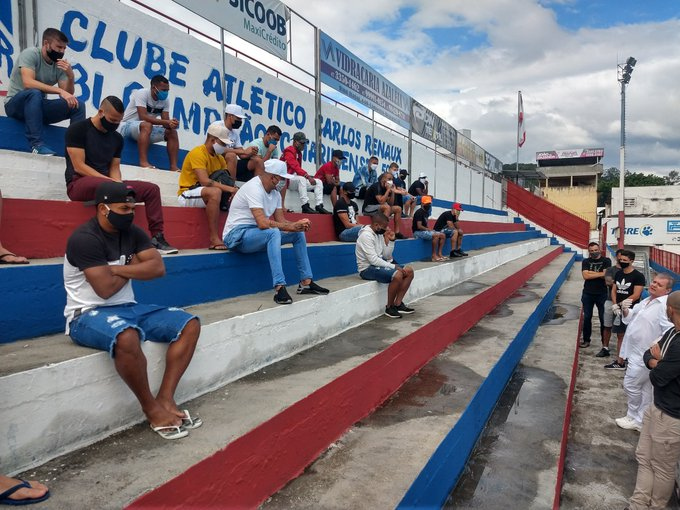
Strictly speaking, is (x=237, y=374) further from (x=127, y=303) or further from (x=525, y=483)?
(x=525, y=483)

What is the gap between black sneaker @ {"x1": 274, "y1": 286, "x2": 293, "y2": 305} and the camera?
3.59 meters

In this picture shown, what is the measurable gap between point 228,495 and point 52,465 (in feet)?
2.37

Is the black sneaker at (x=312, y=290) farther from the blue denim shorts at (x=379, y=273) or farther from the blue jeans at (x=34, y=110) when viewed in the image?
the blue jeans at (x=34, y=110)

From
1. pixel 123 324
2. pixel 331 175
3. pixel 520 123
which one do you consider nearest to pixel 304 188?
pixel 331 175

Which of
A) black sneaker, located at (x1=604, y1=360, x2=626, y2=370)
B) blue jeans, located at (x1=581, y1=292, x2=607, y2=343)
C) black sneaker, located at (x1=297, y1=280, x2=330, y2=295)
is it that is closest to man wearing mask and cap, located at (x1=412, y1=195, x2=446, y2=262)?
blue jeans, located at (x1=581, y1=292, x2=607, y2=343)

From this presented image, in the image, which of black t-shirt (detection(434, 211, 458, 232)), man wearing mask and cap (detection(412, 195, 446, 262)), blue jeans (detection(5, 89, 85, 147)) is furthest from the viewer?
black t-shirt (detection(434, 211, 458, 232))

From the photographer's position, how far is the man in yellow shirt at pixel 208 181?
423cm

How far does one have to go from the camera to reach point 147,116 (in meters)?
4.86

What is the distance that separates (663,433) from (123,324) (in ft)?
11.5

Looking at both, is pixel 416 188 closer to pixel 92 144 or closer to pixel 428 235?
pixel 428 235

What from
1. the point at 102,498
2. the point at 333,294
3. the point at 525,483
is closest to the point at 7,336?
the point at 102,498

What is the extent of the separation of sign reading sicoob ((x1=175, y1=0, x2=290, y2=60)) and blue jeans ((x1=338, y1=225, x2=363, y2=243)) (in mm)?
3030

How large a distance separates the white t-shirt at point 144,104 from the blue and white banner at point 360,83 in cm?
414

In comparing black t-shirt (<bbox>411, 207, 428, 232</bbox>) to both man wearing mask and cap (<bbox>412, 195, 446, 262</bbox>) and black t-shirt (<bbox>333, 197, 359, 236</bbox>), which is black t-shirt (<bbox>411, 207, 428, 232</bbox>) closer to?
man wearing mask and cap (<bbox>412, 195, 446, 262</bbox>)
